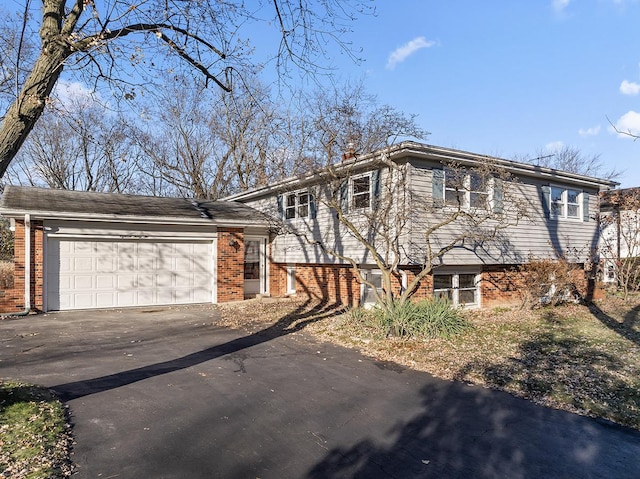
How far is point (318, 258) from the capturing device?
14453 millimetres

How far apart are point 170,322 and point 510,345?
8.00 m

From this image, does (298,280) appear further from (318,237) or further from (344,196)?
(344,196)

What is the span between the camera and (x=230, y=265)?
49.0ft

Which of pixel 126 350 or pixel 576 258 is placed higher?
pixel 576 258

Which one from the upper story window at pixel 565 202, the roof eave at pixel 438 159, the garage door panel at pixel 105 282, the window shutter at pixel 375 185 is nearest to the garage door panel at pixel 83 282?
the garage door panel at pixel 105 282

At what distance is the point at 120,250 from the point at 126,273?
73 cm

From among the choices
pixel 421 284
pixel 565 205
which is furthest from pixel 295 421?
pixel 565 205

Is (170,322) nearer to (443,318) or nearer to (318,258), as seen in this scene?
(318,258)

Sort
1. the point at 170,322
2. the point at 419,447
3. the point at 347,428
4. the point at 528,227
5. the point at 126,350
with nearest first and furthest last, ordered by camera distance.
→ the point at 419,447 → the point at 347,428 → the point at 126,350 → the point at 170,322 → the point at 528,227

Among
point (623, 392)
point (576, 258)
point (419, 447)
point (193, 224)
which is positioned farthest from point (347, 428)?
point (576, 258)

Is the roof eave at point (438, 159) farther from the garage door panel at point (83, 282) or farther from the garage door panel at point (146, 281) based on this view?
the garage door panel at point (83, 282)

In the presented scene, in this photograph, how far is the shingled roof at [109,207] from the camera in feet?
39.9

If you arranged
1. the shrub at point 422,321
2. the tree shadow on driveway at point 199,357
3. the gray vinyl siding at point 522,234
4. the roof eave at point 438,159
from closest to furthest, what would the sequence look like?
the tree shadow on driveway at point 199,357, the shrub at point 422,321, the roof eave at point 438,159, the gray vinyl siding at point 522,234

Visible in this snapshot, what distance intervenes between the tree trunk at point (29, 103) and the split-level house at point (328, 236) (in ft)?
22.4
